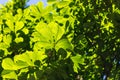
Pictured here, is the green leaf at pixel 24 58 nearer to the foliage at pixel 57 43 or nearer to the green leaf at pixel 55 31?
the foliage at pixel 57 43

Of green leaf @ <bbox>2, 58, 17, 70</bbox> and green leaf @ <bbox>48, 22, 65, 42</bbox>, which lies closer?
green leaf @ <bbox>48, 22, 65, 42</bbox>

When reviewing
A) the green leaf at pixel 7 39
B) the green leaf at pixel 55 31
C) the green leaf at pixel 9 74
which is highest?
the green leaf at pixel 55 31

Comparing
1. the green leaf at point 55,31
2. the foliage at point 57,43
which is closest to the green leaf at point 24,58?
the foliage at point 57,43

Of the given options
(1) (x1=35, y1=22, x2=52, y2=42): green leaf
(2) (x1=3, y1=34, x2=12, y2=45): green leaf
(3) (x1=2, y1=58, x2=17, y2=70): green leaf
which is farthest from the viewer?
(2) (x1=3, y1=34, x2=12, y2=45): green leaf

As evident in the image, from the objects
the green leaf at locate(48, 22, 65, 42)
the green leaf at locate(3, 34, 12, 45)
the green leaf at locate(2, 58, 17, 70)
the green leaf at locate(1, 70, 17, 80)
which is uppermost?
the green leaf at locate(48, 22, 65, 42)

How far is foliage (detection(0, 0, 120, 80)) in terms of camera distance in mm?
2152

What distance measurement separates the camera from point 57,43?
2158 mm

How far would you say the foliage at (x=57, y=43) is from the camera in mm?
2152

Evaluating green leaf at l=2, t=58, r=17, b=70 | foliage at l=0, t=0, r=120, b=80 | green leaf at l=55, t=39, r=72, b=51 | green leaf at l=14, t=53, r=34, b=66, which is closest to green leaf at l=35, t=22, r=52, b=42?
foliage at l=0, t=0, r=120, b=80

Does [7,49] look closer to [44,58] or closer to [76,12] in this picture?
[44,58]

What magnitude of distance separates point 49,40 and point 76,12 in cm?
279

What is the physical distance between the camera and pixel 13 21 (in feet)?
10.2

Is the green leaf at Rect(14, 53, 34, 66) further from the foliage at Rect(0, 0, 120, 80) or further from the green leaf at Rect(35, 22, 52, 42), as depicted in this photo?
the green leaf at Rect(35, 22, 52, 42)

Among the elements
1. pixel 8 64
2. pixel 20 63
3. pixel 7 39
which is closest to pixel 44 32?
pixel 20 63
